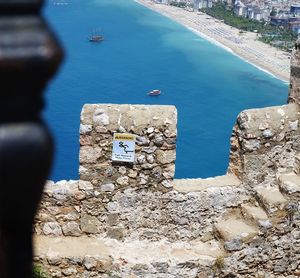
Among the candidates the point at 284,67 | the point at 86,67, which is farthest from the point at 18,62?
the point at 284,67

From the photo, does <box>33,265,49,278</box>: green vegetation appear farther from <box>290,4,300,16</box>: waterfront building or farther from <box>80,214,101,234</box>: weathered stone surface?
<box>290,4,300,16</box>: waterfront building

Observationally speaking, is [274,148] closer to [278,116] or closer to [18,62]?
[278,116]

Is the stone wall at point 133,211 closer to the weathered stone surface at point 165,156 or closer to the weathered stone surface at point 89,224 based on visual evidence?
the weathered stone surface at point 89,224

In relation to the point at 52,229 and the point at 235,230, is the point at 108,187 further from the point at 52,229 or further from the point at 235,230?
the point at 235,230

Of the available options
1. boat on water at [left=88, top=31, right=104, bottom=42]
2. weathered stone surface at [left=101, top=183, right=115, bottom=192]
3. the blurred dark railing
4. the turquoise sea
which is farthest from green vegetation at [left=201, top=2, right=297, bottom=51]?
the blurred dark railing

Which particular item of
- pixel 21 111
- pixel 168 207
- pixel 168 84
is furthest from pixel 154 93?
pixel 21 111

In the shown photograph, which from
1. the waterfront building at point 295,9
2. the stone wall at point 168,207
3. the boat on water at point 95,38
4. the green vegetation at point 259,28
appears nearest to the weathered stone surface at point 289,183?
the stone wall at point 168,207
